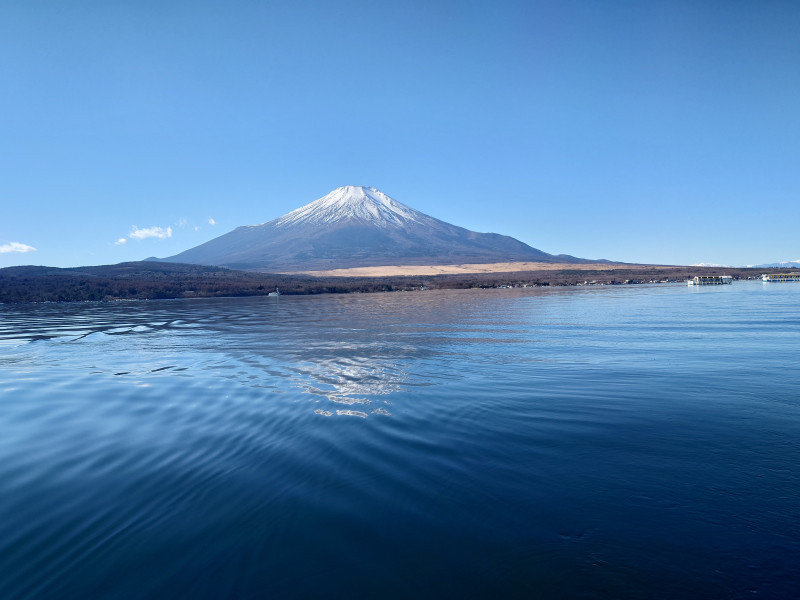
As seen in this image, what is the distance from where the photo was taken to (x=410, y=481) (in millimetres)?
6809

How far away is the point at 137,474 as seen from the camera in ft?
24.3

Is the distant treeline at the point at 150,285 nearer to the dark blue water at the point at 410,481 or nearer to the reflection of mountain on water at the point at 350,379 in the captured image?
the dark blue water at the point at 410,481

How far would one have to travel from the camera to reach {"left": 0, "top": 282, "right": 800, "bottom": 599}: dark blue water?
15.7ft

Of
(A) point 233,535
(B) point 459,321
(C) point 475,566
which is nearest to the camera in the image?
(C) point 475,566

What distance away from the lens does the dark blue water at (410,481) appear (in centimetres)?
479

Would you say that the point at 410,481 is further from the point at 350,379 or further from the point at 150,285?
the point at 150,285

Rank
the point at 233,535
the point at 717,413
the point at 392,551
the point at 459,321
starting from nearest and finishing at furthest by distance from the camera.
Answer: the point at 392,551 → the point at 233,535 → the point at 717,413 → the point at 459,321

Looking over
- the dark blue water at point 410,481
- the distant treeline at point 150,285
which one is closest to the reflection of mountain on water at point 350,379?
the dark blue water at point 410,481

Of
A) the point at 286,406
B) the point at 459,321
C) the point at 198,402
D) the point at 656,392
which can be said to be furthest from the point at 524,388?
the point at 459,321

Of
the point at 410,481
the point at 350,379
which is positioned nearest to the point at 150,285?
the point at 350,379

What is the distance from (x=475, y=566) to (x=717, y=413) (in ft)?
23.7

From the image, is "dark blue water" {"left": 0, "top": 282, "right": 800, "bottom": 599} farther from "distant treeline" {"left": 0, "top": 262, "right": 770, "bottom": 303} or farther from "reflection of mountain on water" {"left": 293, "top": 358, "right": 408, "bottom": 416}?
"distant treeline" {"left": 0, "top": 262, "right": 770, "bottom": 303}

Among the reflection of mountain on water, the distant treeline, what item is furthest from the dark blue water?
the distant treeline

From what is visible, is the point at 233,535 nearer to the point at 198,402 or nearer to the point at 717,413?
the point at 198,402
